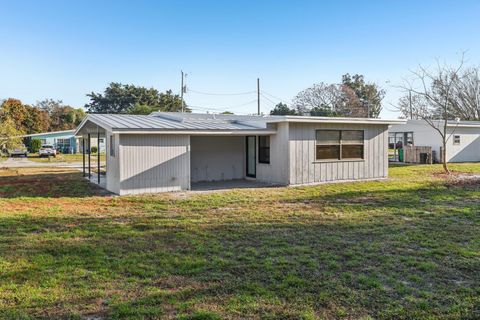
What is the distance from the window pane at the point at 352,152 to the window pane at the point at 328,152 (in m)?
0.27

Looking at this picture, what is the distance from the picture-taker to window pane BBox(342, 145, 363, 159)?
14.1 m

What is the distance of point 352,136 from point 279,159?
305cm

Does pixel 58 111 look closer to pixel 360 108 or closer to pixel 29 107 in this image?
pixel 29 107

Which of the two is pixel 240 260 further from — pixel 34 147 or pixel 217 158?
pixel 34 147

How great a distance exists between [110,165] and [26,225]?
5.68 m

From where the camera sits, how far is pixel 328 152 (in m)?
13.8

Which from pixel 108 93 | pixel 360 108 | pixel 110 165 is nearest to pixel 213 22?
pixel 110 165

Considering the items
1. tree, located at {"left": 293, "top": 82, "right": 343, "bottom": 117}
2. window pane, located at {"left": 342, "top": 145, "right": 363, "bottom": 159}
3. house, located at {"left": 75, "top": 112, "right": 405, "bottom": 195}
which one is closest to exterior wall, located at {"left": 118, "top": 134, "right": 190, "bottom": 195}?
house, located at {"left": 75, "top": 112, "right": 405, "bottom": 195}

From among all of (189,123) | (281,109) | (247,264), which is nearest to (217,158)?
(189,123)

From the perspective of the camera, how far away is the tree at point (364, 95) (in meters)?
49.2

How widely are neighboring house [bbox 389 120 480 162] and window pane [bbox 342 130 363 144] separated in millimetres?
10011

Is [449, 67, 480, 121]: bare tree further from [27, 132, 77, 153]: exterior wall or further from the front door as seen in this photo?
[27, 132, 77, 153]: exterior wall

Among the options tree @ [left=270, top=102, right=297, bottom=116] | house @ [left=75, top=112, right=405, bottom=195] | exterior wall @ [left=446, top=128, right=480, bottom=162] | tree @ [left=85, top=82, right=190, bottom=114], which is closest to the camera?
house @ [left=75, top=112, right=405, bottom=195]

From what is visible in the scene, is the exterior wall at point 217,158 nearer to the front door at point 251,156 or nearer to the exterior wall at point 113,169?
the front door at point 251,156
